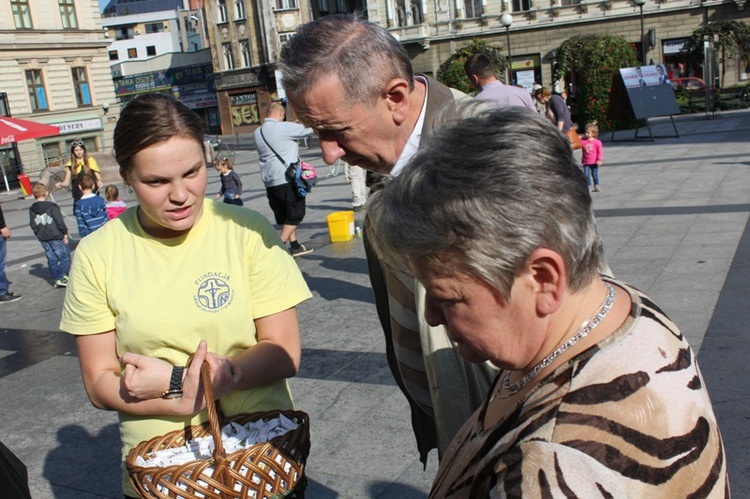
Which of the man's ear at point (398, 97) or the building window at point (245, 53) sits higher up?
the building window at point (245, 53)

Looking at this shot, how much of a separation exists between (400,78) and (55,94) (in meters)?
40.7

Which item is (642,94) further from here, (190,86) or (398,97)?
(190,86)

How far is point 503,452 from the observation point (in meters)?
1.06

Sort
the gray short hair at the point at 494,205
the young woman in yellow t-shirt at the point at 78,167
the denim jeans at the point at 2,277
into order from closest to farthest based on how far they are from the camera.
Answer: the gray short hair at the point at 494,205 → the denim jeans at the point at 2,277 → the young woman in yellow t-shirt at the point at 78,167

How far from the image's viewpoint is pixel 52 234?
8953 mm

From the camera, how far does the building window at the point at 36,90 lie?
37.5m

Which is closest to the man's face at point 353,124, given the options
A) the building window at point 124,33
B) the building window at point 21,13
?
the building window at point 21,13

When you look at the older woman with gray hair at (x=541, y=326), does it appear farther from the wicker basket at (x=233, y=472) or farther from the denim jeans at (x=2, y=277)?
the denim jeans at (x=2, y=277)

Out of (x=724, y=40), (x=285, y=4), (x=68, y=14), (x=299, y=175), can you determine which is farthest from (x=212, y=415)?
(x=285, y=4)

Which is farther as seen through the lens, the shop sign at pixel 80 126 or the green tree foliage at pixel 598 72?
the shop sign at pixel 80 126

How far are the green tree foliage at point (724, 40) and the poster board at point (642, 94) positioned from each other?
47.6 feet

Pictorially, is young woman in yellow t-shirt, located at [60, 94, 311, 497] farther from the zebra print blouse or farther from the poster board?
the poster board

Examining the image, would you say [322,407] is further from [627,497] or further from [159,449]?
[627,497]

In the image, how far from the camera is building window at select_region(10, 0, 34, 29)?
3688cm
